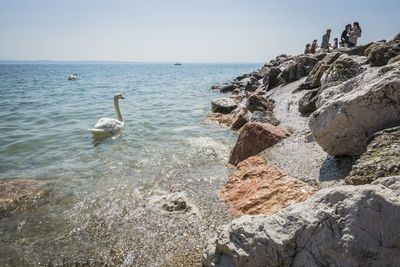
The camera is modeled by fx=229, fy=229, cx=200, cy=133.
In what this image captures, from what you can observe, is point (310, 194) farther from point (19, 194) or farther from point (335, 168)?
point (19, 194)

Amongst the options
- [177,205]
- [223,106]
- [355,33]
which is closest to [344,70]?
[177,205]

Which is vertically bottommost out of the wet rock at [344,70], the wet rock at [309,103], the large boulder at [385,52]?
the wet rock at [309,103]

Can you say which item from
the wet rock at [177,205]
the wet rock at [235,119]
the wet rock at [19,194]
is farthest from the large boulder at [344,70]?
the wet rock at [19,194]

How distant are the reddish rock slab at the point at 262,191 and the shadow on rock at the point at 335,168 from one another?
38cm

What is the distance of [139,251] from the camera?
2891 mm

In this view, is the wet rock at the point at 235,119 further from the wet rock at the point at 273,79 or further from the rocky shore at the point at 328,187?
the wet rock at the point at 273,79

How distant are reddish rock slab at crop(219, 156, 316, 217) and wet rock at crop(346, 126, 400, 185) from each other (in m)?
0.81

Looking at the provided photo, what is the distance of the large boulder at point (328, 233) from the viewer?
5.30 ft

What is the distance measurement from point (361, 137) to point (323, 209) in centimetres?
165

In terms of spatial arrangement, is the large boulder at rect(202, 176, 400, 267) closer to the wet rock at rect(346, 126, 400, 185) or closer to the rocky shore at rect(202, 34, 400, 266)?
the rocky shore at rect(202, 34, 400, 266)

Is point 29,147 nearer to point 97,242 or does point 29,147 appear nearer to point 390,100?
point 97,242

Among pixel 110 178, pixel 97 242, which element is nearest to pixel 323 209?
pixel 97 242

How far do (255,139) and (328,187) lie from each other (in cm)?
213

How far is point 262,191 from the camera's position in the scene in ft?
11.2
